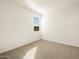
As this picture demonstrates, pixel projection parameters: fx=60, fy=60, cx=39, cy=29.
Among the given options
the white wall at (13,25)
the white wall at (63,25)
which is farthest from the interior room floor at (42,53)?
the white wall at (63,25)

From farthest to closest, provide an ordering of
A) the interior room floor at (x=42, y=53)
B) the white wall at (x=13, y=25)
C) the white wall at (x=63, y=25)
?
the white wall at (x=63, y=25), the white wall at (x=13, y=25), the interior room floor at (x=42, y=53)

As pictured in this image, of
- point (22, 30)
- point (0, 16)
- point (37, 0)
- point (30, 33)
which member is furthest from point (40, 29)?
point (0, 16)

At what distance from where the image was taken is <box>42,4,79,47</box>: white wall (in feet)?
11.0

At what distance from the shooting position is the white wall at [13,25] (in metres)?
2.58

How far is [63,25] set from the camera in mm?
3766

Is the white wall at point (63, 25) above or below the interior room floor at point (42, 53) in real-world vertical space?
above

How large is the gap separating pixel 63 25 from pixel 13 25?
2913 mm

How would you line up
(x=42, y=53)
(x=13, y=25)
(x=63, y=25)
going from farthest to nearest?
1. (x=63, y=25)
2. (x=13, y=25)
3. (x=42, y=53)

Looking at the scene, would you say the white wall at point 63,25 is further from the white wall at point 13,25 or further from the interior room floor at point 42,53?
the white wall at point 13,25

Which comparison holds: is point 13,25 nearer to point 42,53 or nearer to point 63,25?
point 42,53

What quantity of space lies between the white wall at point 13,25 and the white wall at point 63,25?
1428mm

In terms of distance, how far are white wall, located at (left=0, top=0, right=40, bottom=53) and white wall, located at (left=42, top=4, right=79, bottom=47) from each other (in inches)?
56.2

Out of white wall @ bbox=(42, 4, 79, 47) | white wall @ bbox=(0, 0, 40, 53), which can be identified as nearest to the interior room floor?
white wall @ bbox=(0, 0, 40, 53)

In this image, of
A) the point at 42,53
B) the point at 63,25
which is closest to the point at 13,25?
the point at 42,53
